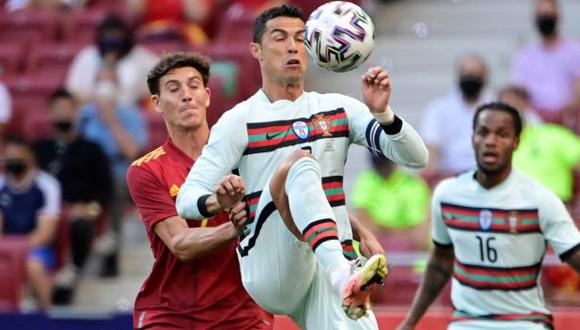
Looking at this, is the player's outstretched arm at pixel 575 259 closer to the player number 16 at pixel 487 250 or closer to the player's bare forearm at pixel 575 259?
the player's bare forearm at pixel 575 259

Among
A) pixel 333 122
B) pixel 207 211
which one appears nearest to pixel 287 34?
pixel 333 122

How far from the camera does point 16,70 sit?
13539 mm

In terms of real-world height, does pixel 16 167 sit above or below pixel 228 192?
below

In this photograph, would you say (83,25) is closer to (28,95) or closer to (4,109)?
(28,95)

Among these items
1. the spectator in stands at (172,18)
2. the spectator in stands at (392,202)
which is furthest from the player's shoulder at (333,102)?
the spectator in stands at (172,18)

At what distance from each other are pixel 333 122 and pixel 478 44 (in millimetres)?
6768

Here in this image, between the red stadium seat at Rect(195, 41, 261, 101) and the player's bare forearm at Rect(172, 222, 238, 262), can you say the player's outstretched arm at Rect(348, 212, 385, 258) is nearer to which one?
the player's bare forearm at Rect(172, 222, 238, 262)

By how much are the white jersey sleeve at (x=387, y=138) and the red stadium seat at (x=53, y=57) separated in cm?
704

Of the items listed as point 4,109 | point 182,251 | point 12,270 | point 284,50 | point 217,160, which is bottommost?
point 12,270

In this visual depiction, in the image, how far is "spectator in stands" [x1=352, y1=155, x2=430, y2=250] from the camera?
10.4 meters

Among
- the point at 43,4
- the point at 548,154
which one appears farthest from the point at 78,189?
the point at 43,4

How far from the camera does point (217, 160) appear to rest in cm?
633

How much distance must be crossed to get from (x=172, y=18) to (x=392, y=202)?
3.47 meters

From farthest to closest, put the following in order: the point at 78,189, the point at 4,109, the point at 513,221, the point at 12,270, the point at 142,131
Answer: the point at 4,109 → the point at 142,131 → the point at 78,189 → the point at 12,270 → the point at 513,221
